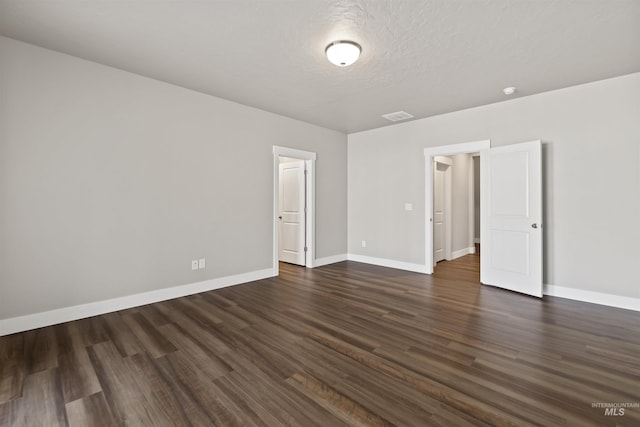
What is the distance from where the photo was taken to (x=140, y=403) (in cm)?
181

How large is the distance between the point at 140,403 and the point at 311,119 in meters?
4.57

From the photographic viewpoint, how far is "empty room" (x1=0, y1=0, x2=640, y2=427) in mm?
1971

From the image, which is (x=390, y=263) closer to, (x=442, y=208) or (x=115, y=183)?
(x=442, y=208)

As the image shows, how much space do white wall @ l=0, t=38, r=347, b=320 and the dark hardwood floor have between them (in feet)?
1.83

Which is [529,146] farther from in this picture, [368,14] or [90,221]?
[90,221]

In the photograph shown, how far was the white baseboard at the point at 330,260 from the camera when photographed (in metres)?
5.70

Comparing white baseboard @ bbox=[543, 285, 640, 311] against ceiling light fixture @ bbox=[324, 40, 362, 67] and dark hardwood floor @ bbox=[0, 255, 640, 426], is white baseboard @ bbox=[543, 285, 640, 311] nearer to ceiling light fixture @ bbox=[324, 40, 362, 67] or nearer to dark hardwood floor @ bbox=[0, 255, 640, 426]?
dark hardwood floor @ bbox=[0, 255, 640, 426]

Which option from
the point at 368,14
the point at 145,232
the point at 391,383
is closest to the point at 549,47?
the point at 368,14

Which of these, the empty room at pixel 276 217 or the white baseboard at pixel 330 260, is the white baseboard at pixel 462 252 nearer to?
the empty room at pixel 276 217

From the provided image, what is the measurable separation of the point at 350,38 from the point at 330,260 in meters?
4.15

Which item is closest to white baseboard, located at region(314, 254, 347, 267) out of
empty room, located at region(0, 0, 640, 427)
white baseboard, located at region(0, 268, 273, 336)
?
empty room, located at region(0, 0, 640, 427)

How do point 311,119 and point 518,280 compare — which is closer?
point 518,280

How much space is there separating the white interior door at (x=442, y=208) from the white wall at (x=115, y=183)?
3.57m

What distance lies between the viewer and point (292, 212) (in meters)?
5.86
